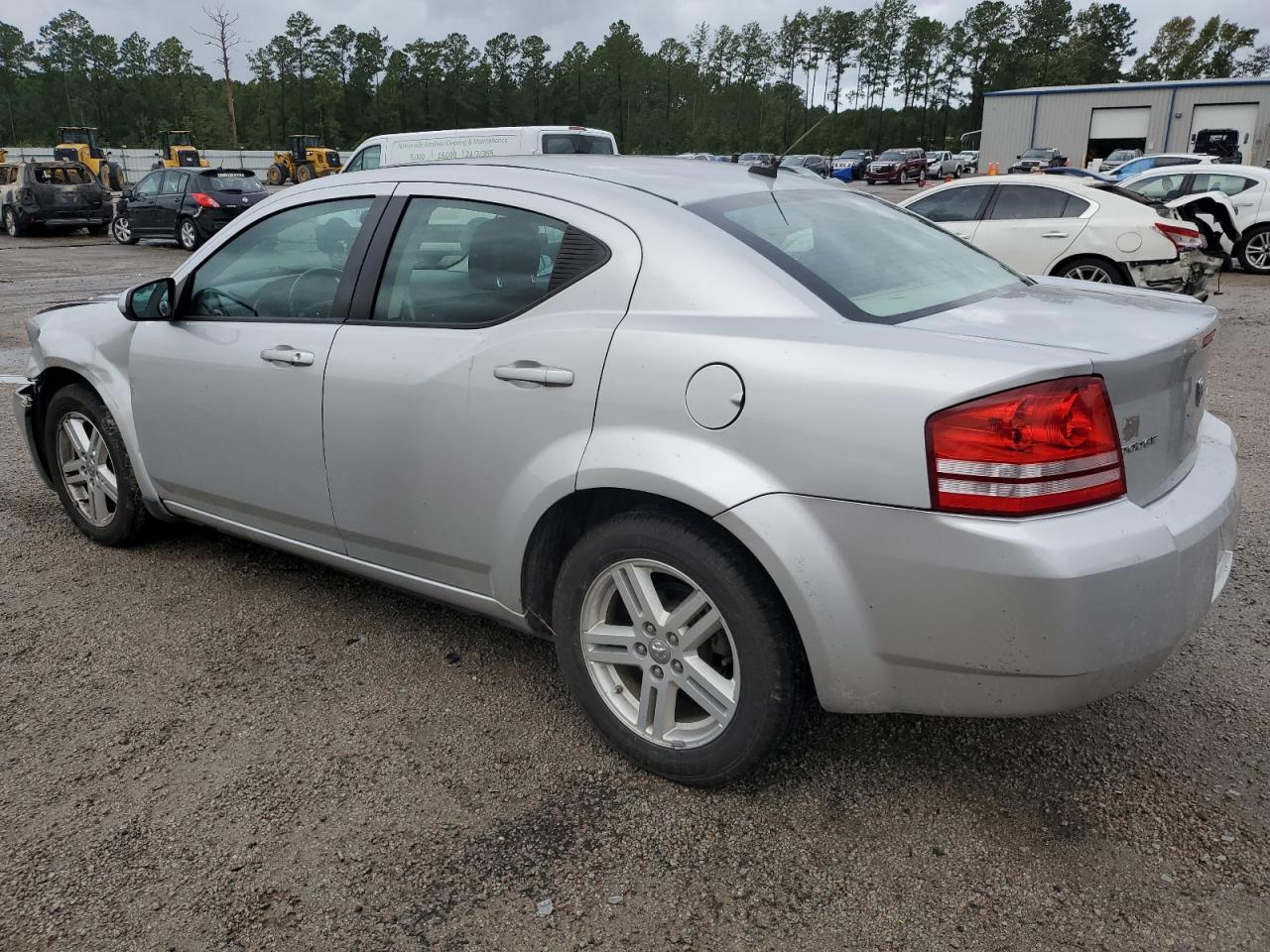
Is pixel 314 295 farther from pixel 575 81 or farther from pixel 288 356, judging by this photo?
pixel 575 81

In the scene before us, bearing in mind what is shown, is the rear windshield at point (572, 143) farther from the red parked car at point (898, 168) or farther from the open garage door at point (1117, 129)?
the open garage door at point (1117, 129)

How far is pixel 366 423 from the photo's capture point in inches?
123

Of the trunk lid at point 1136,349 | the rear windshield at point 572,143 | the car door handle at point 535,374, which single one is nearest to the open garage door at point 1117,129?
the rear windshield at point 572,143

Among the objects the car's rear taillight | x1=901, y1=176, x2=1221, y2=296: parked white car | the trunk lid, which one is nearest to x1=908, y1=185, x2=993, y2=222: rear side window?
x1=901, y1=176, x2=1221, y2=296: parked white car

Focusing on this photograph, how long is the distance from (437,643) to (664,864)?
1.43m

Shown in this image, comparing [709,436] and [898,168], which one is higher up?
[709,436]

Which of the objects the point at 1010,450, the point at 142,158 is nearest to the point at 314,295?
the point at 1010,450

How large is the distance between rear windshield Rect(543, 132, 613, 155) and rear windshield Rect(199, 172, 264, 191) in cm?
846

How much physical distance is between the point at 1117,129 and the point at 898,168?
40.0 ft

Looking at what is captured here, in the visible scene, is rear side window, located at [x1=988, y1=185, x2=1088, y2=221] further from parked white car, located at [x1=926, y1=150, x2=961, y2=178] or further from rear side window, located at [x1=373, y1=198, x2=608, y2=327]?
parked white car, located at [x1=926, y1=150, x2=961, y2=178]

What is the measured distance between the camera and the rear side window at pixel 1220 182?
15133mm

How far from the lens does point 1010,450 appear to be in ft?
6.98

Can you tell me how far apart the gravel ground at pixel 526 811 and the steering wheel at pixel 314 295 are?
1.14 meters

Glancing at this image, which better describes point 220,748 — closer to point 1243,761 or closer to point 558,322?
point 558,322
